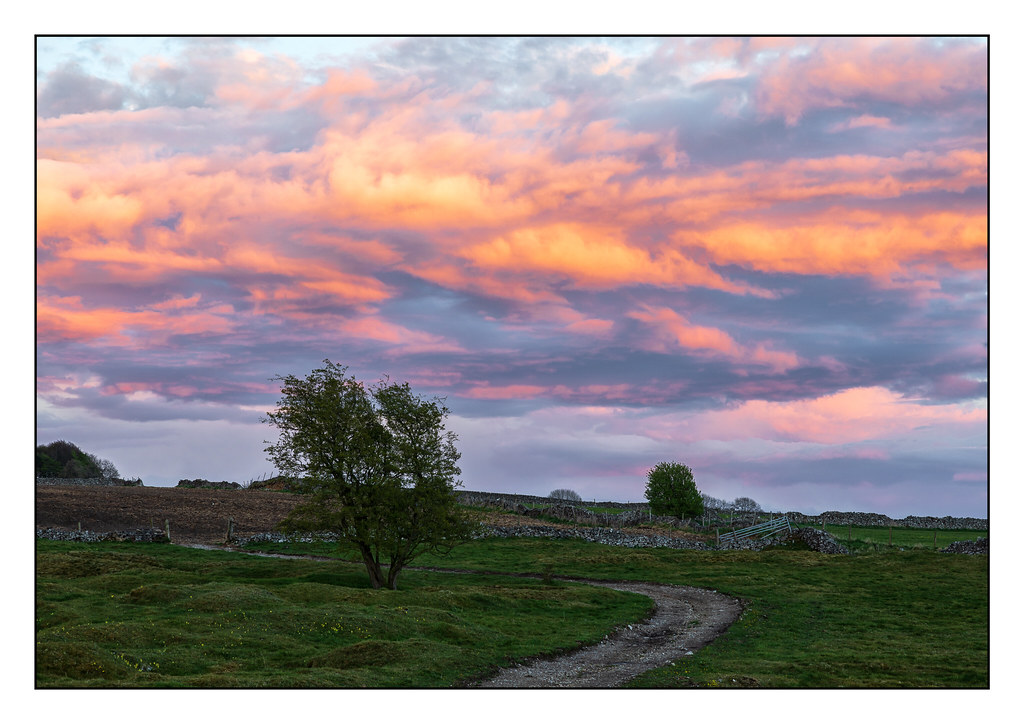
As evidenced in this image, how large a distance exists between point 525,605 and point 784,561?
41299 millimetres

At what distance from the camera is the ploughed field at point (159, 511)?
91.3m

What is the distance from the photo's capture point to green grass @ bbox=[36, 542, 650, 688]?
25.2m

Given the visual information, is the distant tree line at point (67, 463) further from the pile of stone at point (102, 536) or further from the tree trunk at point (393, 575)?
the tree trunk at point (393, 575)

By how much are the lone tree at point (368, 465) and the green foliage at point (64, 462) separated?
396 ft

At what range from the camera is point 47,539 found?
79.3 m

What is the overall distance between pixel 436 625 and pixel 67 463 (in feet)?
499

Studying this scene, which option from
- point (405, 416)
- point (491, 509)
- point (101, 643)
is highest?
point (405, 416)

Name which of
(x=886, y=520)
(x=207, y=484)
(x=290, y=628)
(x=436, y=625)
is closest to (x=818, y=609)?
(x=436, y=625)

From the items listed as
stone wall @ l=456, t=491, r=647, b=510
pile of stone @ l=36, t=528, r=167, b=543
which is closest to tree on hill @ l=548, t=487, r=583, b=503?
stone wall @ l=456, t=491, r=647, b=510

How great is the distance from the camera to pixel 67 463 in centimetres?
15662

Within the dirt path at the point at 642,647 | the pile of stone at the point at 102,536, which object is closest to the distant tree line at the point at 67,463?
the pile of stone at the point at 102,536

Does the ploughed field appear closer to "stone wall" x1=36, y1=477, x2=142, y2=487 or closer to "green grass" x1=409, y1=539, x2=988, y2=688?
"stone wall" x1=36, y1=477, x2=142, y2=487
